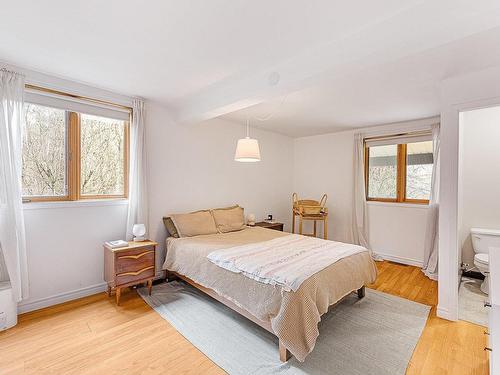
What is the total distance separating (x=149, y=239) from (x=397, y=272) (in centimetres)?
371

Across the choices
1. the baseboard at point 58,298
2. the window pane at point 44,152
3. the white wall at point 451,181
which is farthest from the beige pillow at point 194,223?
the white wall at point 451,181

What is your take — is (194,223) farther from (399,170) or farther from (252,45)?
(399,170)

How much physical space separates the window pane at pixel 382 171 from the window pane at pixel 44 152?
4767 millimetres

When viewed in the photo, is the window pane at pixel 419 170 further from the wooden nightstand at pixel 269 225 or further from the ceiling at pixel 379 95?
the wooden nightstand at pixel 269 225

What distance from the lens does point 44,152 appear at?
269cm

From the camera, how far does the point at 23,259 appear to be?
2406 millimetres

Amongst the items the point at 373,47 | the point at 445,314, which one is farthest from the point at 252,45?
the point at 445,314

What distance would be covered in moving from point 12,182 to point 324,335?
3.17m

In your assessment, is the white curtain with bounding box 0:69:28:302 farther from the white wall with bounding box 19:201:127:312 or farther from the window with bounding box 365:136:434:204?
the window with bounding box 365:136:434:204

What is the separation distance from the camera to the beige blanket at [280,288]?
1825 millimetres

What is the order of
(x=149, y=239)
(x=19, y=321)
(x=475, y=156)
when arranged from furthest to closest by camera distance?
1. (x=475, y=156)
2. (x=149, y=239)
3. (x=19, y=321)

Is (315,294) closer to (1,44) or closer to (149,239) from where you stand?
(149,239)

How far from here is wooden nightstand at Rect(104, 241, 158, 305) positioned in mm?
2713

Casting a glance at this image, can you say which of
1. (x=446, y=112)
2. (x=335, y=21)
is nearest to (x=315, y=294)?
(x=335, y=21)
